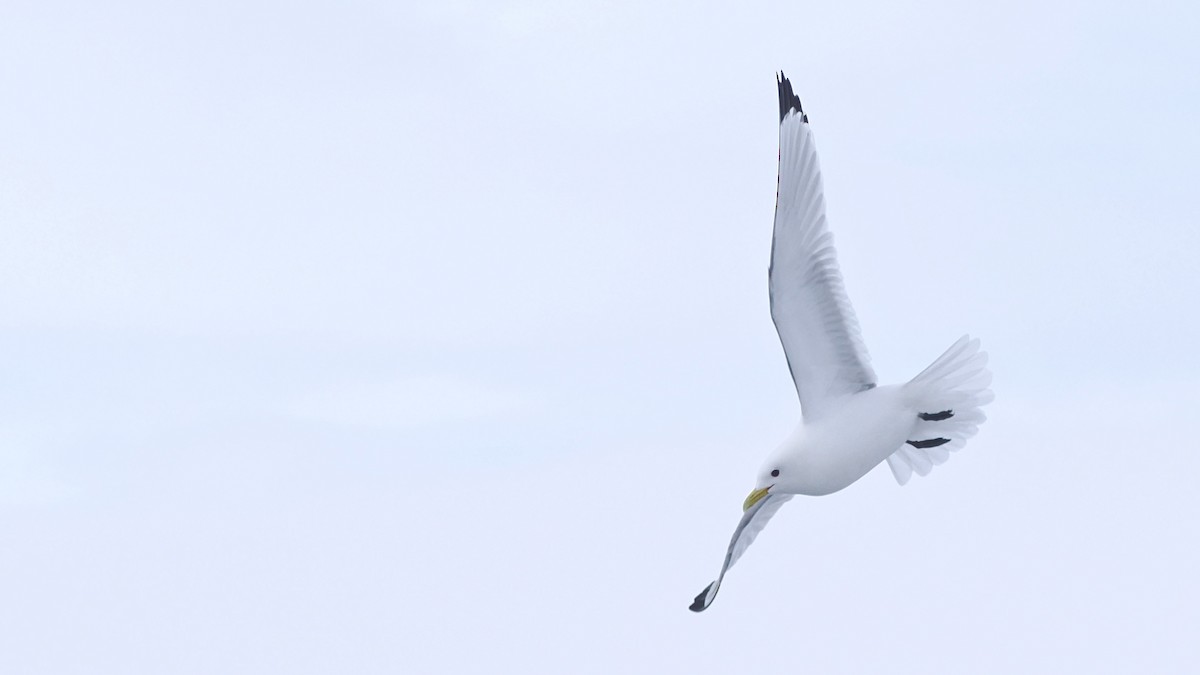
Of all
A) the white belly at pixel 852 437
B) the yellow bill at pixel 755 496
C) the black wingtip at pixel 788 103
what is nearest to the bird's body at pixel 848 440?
the white belly at pixel 852 437

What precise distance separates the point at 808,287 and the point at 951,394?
4.59 feet

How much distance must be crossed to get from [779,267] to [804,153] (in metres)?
0.80

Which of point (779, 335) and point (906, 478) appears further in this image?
point (906, 478)

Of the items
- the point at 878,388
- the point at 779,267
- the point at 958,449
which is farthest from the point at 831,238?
the point at 958,449

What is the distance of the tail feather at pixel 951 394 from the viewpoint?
11.9 m

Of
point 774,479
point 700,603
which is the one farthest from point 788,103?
point 700,603

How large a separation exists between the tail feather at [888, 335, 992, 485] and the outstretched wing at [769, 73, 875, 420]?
1.39 feet

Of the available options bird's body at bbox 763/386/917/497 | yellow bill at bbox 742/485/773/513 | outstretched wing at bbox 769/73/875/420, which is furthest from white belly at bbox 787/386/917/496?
yellow bill at bbox 742/485/773/513

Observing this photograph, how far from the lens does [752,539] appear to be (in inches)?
507

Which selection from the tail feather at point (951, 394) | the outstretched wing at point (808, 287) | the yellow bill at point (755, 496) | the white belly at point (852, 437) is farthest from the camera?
the yellow bill at point (755, 496)

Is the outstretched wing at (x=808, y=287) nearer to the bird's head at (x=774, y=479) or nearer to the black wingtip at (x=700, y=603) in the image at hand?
the bird's head at (x=774, y=479)

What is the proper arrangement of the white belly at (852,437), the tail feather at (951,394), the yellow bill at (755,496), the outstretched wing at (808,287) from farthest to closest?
1. the yellow bill at (755,496)
2. the tail feather at (951,394)
3. the white belly at (852,437)
4. the outstretched wing at (808,287)

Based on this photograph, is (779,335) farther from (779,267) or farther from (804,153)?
(804,153)

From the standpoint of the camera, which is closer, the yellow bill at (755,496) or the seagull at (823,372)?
the seagull at (823,372)
